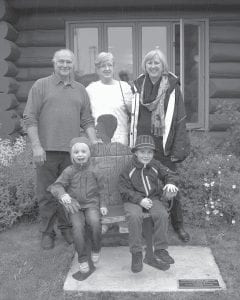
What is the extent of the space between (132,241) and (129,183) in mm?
523

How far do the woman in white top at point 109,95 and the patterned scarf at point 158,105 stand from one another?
14cm

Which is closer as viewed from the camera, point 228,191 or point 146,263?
point 146,263

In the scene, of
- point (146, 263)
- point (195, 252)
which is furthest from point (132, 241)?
point (195, 252)

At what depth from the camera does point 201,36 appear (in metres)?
7.73

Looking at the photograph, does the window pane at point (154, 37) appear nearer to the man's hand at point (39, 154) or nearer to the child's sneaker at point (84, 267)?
the man's hand at point (39, 154)

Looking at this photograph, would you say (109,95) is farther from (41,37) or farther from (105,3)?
(41,37)

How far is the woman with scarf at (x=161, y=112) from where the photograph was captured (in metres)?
4.25

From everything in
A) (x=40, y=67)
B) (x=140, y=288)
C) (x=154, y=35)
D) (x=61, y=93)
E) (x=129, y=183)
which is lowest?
(x=140, y=288)

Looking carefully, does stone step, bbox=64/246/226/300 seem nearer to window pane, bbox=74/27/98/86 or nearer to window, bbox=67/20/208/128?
window, bbox=67/20/208/128

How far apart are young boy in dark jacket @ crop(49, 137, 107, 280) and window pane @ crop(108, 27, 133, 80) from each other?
13.7 ft

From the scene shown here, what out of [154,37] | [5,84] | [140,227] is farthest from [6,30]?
[140,227]

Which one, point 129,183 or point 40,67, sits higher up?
point 40,67

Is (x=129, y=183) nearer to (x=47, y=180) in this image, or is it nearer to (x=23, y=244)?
(x=47, y=180)

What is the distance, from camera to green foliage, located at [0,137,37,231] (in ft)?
16.9
